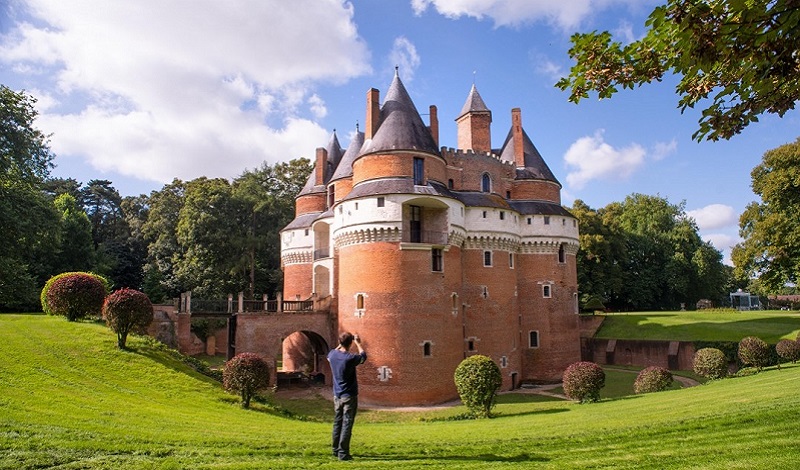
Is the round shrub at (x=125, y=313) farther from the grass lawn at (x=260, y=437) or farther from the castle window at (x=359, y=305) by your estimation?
the castle window at (x=359, y=305)

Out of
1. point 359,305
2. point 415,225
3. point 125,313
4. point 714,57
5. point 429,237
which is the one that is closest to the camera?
point 714,57

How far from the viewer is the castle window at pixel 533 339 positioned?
107 ft

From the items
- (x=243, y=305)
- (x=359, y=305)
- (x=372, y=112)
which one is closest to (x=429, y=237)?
(x=359, y=305)

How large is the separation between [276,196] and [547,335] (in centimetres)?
3034

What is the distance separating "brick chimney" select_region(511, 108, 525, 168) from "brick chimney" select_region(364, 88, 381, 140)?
11336 mm

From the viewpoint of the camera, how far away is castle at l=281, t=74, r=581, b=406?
25.5 m

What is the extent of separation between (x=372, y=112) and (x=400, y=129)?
243cm

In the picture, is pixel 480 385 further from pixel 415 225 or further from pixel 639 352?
pixel 639 352

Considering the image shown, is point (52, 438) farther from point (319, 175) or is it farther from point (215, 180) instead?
point (215, 180)

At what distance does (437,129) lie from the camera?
1278 inches

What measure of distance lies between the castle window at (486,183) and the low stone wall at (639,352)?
15.6 metres

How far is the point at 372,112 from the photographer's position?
96.1 ft

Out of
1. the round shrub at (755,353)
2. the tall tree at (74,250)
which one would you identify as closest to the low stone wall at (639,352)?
the round shrub at (755,353)

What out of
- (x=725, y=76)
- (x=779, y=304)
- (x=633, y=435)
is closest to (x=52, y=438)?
(x=633, y=435)
